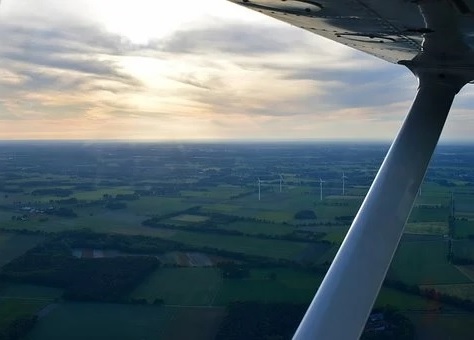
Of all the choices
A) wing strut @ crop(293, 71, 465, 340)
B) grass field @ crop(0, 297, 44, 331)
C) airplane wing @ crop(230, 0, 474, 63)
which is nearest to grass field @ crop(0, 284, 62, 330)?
grass field @ crop(0, 297, 44, 331)

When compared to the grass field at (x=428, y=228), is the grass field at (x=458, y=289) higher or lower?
lower

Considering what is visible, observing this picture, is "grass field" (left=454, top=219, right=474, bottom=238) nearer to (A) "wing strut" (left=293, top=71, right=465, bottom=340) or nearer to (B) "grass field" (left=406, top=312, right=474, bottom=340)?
(B) "grass field" (left=406, top=312, right=474, bottom=340)

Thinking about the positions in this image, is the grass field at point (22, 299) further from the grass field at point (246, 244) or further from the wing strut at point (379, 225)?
the wing strut at point (379, 225)

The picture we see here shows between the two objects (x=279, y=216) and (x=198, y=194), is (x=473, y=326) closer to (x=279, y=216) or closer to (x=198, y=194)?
(x=279, y=216)

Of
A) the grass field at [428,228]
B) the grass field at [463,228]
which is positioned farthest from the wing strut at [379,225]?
the grass field at [463,228]

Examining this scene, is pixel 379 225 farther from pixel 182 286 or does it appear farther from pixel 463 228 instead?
pixel 463 228

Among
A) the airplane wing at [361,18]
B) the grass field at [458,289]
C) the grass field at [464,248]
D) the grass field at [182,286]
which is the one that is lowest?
the grass field at [182,286]
